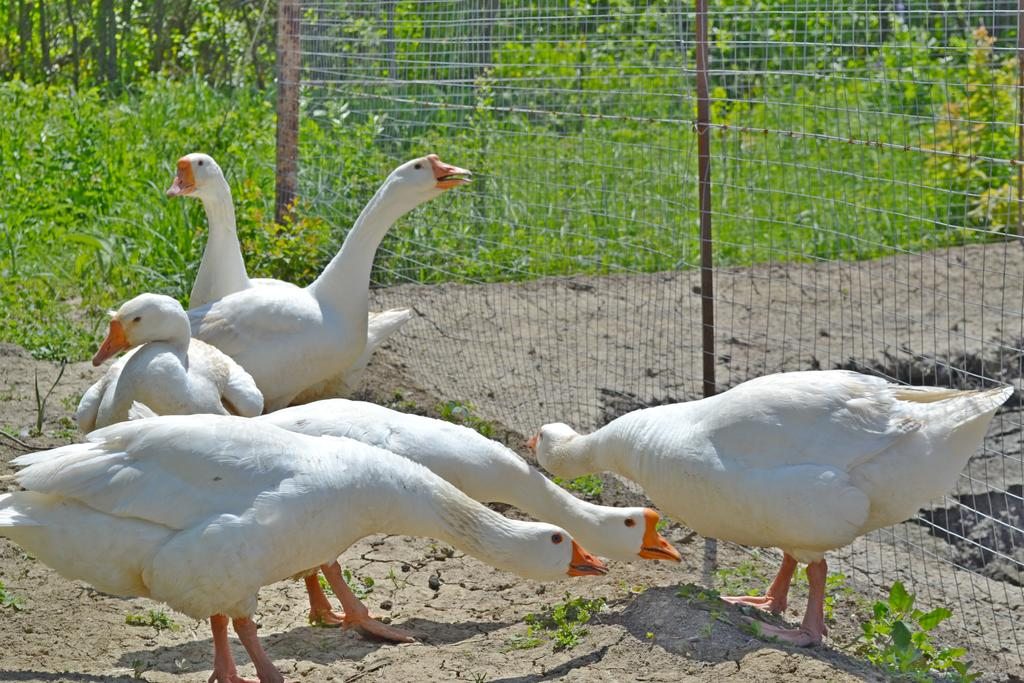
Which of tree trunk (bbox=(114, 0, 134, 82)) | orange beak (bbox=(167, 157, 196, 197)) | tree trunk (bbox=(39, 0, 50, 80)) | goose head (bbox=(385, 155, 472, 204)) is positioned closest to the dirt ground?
orange beak (bbox=(167, 157, 196, 197))

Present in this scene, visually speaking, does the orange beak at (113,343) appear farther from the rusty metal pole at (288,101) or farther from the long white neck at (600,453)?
the rusty metal pole at (288,101)

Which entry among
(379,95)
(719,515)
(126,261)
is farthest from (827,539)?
(126,261)

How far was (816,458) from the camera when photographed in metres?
4.58

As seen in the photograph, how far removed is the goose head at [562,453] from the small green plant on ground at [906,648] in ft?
4.38

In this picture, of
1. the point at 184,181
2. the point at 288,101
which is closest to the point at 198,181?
the point at 184,181

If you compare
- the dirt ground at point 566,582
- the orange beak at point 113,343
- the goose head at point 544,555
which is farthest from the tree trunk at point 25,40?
the goose head at point 544,555

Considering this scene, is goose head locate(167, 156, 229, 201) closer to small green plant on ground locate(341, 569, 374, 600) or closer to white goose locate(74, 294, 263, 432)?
white goose locate(74, 294, 263, 432)

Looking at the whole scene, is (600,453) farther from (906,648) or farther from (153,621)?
(153,621)

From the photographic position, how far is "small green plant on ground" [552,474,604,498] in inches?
241

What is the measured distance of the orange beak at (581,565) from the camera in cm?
454

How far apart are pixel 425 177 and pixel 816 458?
2807mm

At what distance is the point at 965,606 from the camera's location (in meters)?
5.75

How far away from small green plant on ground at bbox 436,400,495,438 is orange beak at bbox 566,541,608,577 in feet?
7.22

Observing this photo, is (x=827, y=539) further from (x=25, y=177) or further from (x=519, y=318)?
(x=25, y=177)
